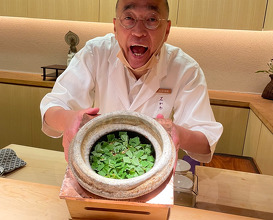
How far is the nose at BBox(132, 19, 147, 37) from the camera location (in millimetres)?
1052

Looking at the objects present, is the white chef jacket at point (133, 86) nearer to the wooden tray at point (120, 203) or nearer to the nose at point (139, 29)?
the nose at point (139, 29)

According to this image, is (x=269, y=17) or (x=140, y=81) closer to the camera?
(x=140, y=81)

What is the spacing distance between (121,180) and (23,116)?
3.00 m

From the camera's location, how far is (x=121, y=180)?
58 centimetres

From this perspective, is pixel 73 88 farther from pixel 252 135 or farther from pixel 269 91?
pixel 269 91

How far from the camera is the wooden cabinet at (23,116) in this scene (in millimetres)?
3174

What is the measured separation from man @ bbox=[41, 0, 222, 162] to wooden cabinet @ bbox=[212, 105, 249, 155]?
1570mm

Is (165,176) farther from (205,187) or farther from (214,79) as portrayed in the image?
(214,79)

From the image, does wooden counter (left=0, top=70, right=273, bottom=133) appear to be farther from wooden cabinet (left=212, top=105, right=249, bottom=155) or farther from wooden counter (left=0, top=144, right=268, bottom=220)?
wooden counter (left=0, top=144, right=268, bottom=220)

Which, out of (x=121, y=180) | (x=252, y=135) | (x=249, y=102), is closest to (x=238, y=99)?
(x=249, y=102)

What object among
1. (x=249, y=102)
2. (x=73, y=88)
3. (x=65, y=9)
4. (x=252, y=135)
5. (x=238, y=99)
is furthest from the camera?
(x=65, y=9)

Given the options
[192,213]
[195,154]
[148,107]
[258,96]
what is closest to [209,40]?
[258,96]

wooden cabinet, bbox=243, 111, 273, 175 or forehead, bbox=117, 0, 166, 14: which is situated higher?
forehead, bbox=117, 0, 166, 14

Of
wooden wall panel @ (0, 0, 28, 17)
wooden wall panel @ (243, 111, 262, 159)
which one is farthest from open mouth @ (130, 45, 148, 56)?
wooden wall panel @ (0, 0, 28, 17)
